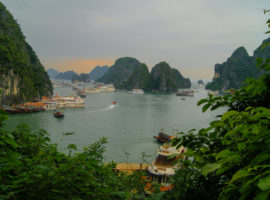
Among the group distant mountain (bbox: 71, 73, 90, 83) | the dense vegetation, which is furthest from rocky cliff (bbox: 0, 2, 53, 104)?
distant mountain (bbox: 71, 73, 90, 83)

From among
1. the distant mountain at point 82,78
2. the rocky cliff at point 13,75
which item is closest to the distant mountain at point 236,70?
the rocky cliff at point 13,75

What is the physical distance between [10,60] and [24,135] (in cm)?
4298

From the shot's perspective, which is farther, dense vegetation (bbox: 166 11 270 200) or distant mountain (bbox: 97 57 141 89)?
distant mountain (bbox: 97 57 141 89)

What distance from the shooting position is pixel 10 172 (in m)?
2.04

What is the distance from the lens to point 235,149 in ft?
4.39

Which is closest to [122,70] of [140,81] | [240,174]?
[140,81]

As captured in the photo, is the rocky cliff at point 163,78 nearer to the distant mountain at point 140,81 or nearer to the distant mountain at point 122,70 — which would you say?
the distant mountain at point 140,81

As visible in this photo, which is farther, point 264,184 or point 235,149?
point 235,149

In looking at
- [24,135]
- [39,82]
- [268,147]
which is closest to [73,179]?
[268,147]

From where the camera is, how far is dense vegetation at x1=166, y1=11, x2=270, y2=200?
0.86 m

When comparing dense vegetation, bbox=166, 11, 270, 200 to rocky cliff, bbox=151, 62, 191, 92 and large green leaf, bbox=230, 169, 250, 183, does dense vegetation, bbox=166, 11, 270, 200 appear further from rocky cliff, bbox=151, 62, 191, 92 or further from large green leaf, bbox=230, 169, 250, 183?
rocky cliff, bbox=151, 62, 191, 92

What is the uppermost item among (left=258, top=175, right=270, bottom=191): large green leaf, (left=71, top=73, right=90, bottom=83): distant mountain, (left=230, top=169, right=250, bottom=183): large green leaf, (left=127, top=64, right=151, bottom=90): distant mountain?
(left=71, top=73, right=90, bottom=83): distant mountain

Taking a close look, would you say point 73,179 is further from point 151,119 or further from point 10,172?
point 151,119

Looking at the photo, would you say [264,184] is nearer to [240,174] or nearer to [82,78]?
[240,174]
